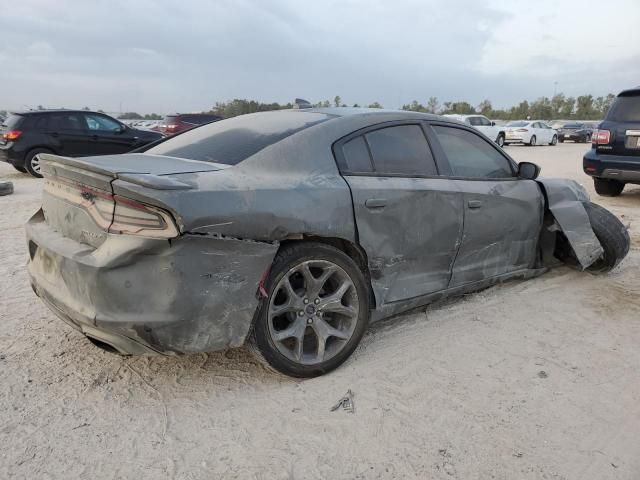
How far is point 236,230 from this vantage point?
2.53m

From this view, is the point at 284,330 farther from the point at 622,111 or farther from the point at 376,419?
the point at 622,111

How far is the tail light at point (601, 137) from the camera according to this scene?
26.1ft

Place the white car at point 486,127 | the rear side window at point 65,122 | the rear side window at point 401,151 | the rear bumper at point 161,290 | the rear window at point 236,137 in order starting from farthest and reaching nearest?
the white car at point 486,127 < the rear side window at point 65,122 < the rear side window at point 401,151 < the rear window at point 236,137 < the rear bumper at point 161,290

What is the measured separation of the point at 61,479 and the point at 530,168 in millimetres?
3790

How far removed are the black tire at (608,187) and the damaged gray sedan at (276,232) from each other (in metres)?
6.05

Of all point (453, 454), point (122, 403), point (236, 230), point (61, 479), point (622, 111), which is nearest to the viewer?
point (61, 479)

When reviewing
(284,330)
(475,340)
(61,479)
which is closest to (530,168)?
(475,340)

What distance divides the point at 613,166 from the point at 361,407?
7.14 meters

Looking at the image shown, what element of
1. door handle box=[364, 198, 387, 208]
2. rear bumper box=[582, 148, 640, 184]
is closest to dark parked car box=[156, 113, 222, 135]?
rear bumper box=[582, 148, 640, 184]

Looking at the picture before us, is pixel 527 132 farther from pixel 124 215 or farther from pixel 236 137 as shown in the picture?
pixel 124 215

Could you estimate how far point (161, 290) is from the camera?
94.5 inches

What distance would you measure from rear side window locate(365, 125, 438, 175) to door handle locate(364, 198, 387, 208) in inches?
8.3

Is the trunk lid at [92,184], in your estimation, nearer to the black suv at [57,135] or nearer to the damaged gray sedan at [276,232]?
the damaged gray sedan at [276,232]

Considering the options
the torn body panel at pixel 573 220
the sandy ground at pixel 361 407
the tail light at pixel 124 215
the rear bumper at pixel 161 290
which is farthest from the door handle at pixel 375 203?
the torn body panel at pixel 573 220
